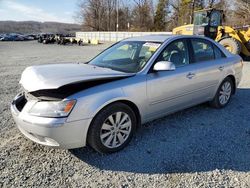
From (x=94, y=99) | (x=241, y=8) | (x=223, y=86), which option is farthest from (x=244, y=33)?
(x=241, y=8)

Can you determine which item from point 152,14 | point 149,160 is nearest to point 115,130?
point 149,160

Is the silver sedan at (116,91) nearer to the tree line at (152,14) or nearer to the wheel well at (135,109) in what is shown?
the wheel well at (135,109)

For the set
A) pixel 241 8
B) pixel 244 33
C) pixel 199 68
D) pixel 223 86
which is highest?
pixel 241 8

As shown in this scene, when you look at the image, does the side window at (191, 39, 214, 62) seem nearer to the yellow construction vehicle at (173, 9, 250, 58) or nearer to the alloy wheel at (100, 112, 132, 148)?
the alloy wheel at (100, 112, 132, 148)

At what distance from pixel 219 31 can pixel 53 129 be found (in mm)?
12245

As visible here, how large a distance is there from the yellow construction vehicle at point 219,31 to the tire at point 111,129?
9633mm

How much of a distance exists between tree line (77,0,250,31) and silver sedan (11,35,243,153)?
36.8 meters

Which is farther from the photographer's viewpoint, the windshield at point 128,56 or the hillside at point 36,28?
the hillside at point 36,28

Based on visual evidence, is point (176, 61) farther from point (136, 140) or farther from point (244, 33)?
point (244, 33)

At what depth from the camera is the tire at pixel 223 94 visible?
16.6ft

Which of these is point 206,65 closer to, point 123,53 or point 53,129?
point 123,53

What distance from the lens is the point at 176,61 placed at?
13.8ft

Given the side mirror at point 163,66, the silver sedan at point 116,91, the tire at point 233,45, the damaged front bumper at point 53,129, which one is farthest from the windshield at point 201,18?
the damaged front bumper at point 53,129

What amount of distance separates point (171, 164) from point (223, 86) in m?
2.62
